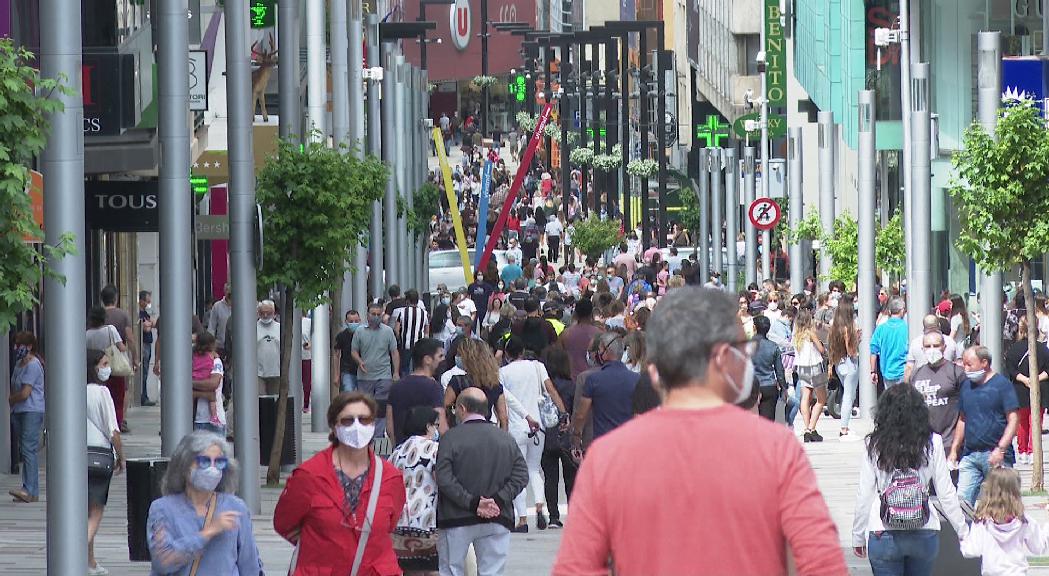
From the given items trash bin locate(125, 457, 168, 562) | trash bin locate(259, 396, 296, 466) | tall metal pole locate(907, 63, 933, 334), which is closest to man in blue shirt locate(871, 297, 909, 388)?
tall metal pole locate(907, 63, 933, 334)

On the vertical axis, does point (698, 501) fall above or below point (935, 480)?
above

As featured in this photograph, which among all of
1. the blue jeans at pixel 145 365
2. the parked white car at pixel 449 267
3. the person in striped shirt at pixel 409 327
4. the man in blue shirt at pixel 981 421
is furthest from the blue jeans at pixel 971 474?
the parked white car at pixel 449 267

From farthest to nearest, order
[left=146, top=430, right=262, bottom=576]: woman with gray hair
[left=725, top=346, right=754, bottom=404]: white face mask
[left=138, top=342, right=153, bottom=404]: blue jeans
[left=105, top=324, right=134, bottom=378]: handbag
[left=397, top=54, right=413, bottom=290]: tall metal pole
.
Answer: [left=397, top=54, right=413, bottom=290]: tall metal pole < [left=138, top=342, right=153, bottom=404]: blue jeans < [left=105, top=324, right=134, bottom=378]: handbag < [left=146, top=430, right=262, bottom=576]: woman with gray hair < [left=725, top=346, right=754, bottom=404]: white face mask

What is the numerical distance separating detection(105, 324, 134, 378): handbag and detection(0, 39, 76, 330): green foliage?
11.7 m

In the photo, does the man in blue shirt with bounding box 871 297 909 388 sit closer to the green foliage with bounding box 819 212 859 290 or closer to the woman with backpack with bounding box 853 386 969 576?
the woman with backpack with bounding box 853 386 969 576

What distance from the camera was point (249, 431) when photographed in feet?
A: 60.3

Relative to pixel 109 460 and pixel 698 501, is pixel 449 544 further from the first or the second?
pixel 698 501

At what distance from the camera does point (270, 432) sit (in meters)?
20.6

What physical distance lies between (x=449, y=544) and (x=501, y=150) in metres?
104

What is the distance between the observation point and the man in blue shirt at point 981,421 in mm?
15383

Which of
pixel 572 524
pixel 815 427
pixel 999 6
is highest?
pixel 999 6

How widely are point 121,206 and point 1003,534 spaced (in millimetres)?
10431

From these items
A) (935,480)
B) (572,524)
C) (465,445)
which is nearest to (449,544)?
(465,445)

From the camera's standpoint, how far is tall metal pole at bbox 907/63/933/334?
23625 millimetres
